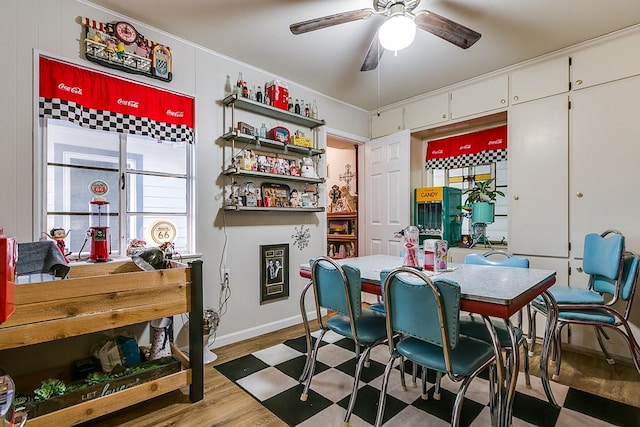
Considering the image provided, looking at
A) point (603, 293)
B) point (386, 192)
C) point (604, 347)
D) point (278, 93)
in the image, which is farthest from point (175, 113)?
point (604, 347)

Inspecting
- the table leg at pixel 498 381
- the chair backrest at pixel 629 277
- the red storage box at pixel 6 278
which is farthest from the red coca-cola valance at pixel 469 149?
the red storage box at pixel 6 278

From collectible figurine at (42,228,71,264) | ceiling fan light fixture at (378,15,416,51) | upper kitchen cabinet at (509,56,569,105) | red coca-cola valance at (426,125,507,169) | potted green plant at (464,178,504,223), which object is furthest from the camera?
red coca-cola valance at (426,125,507,169)

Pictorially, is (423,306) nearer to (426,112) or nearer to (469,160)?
(469,160)

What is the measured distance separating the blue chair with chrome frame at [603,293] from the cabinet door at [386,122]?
2.31 metres

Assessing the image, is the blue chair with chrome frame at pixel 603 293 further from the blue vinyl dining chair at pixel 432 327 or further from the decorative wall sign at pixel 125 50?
the decorative wall sign at pixel 125 50

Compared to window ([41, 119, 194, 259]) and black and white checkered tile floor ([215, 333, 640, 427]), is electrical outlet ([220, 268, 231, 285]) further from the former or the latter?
black and white checkered tile floor ([215, 333, 640, 427])

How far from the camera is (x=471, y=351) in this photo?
5.01 feet

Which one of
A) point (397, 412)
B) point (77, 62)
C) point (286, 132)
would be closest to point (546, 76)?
point (286, 132)

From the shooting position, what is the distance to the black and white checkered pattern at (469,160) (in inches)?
136

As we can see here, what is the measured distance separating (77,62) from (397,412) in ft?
9.92

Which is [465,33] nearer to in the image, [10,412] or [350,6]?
[350,6]

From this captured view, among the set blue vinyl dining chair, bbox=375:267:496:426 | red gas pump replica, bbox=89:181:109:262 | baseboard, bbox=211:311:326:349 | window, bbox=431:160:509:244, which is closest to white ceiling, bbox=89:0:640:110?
window, bbox=431:160:509:244

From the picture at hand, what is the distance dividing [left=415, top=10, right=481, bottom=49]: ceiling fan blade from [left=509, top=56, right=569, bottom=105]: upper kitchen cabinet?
1405 millimetres

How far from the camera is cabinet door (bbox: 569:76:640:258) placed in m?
2.46
